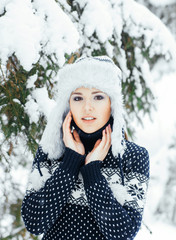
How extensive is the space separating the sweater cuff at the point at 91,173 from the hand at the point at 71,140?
0.52ft

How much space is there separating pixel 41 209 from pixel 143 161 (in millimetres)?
744

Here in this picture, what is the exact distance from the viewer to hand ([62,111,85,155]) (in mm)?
1812

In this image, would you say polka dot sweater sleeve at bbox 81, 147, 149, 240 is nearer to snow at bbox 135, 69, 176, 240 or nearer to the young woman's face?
the young woman's face

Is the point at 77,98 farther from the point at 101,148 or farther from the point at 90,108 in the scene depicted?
the point at 101,148

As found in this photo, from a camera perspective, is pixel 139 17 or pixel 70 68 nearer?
pixel 70 68

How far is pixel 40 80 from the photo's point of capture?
2.59 meters

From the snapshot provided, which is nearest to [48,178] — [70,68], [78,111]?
[78,111]

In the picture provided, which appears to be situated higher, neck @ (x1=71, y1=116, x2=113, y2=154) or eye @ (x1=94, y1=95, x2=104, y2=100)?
eye @ (x1=94, y1=95, x2=104, y2=100)

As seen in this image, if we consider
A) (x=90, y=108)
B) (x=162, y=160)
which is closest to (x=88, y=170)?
(x=90, y=108)

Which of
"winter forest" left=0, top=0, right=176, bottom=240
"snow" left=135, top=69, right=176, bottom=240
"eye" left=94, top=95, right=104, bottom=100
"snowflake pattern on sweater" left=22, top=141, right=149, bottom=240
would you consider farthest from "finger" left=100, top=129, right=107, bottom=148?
"snow" left=135, top=69, right=176, bottom=240

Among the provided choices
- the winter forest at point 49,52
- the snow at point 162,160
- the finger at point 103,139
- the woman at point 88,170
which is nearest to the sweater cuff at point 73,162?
the woman at point 88,170

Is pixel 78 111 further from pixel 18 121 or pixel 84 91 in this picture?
pixel 18 121

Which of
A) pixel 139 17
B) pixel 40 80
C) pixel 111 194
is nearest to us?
pixel 111 194

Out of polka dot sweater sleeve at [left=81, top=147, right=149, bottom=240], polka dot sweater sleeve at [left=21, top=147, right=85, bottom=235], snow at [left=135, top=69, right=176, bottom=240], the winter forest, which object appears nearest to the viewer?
polka dot sweater sleeve at [left=81, top=147, right=149, bottom=240]
